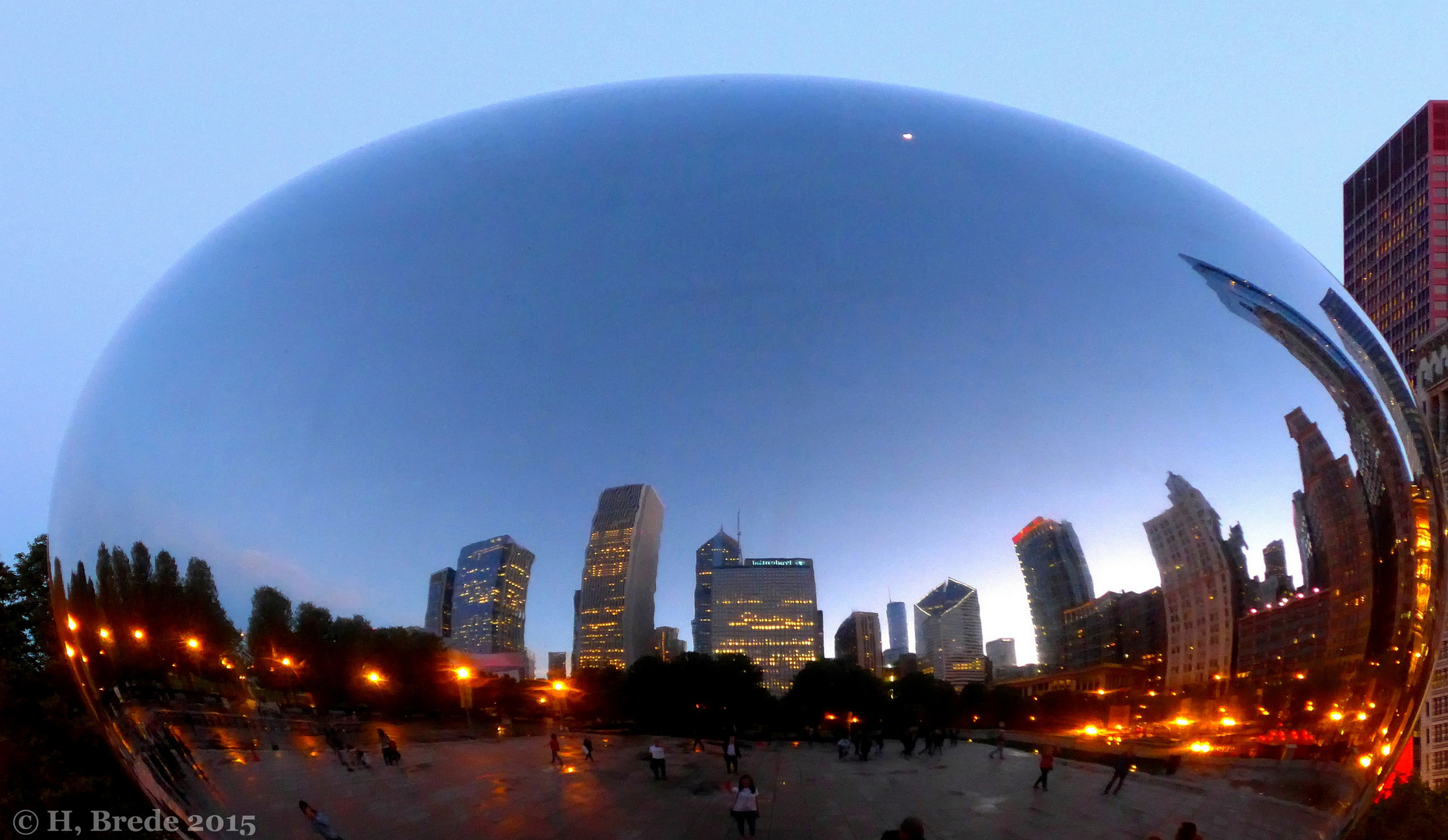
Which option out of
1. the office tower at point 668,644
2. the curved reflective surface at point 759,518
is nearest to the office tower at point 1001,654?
the curved reflective surface at point 759,518

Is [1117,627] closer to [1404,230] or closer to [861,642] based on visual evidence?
[861,642]

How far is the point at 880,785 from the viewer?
341 cm

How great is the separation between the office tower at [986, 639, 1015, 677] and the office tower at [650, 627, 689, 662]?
109 cm

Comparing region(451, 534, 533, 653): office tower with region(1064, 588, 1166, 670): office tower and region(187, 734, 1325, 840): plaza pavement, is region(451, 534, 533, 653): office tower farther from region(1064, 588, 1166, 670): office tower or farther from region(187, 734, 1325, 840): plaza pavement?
region(1064, 588, 1166, 670): office tower

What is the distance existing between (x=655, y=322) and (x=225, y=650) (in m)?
2.08

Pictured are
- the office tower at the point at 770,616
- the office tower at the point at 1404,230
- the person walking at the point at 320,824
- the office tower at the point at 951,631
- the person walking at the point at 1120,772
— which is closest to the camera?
the office tower at the point at 770,616

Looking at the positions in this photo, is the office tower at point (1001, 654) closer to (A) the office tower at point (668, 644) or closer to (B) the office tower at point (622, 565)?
(A) the office tower at point (668, 644)

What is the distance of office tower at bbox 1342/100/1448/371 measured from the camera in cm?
9381

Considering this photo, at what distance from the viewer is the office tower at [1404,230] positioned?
308 feet

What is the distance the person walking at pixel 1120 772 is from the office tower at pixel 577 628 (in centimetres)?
193

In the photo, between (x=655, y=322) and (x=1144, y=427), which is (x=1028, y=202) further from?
(x=655, y=322)

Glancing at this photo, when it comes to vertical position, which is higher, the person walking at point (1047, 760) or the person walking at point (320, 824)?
the person walking at point (1047, 760)

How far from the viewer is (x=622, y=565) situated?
3193 millimetres

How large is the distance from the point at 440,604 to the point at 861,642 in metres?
1.48
